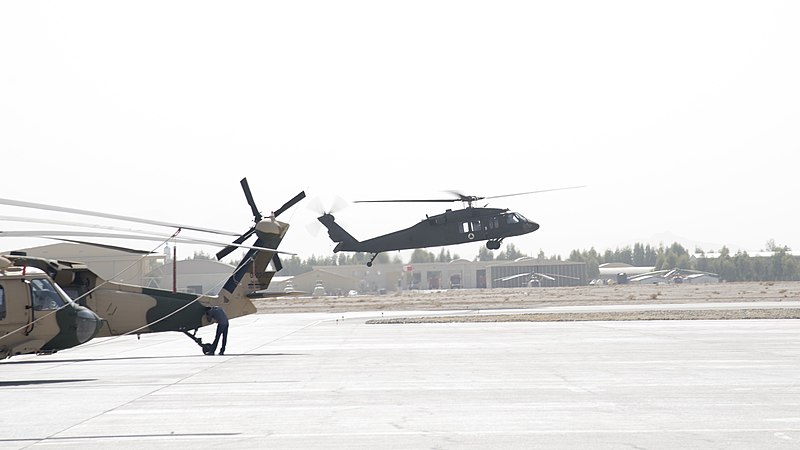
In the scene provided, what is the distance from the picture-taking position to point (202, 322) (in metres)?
26.8

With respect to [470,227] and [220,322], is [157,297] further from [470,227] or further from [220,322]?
[470,227]

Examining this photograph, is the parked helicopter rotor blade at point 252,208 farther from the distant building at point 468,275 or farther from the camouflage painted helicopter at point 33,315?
the distant building at point 468,275

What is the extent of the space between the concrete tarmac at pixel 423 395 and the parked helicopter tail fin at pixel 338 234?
1299 inches

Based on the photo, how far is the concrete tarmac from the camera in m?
11.8

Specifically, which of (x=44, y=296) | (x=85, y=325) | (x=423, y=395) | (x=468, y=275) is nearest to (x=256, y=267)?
(x=85, y=325)

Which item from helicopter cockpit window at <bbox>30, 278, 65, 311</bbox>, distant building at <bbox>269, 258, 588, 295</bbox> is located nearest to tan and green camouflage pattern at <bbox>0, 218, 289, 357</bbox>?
helicopter cockpit window at <bbox>30, 278, 65, 311</bbox>

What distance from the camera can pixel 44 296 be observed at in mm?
20531

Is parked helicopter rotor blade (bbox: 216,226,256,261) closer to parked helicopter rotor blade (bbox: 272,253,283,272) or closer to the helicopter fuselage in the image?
parked helicopter rotor blade (bbox: 272,253,283,272)

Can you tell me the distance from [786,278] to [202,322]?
15599cm

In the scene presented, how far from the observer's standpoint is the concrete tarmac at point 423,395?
11844 millimetres

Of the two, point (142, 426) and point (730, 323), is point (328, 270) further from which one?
point (142, 426)

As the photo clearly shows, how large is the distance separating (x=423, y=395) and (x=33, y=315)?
944cm

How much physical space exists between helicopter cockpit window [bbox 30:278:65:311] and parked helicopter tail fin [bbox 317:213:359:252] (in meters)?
42.2

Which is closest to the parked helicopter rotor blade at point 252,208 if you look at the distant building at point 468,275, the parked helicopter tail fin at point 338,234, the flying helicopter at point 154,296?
the flying helicopter at point 154,296
